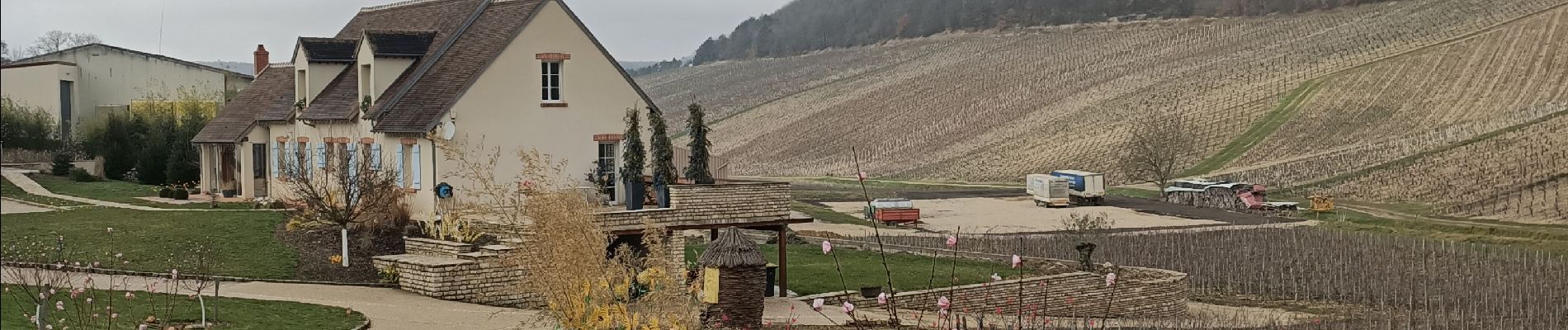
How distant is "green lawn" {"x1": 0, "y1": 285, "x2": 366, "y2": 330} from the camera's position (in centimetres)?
1773

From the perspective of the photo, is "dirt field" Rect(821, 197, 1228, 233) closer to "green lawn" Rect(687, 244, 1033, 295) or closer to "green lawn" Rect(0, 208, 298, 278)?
"green lawn" Rect(687, 244, 1033, 295)

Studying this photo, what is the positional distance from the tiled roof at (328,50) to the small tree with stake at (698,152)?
34.5ft

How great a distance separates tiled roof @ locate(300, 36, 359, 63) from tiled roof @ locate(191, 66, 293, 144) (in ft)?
8.38

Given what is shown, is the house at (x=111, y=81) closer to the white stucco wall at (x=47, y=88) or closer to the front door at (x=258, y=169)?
the white stucco wall at (x=47, y=88)

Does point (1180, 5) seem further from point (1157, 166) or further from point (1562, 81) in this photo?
point (1157, 166)

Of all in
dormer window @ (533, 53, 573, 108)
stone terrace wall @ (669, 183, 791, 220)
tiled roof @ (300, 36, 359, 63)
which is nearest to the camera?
stone terrace wall @ (669, 183, 791, 220)

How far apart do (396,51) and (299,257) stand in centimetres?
684

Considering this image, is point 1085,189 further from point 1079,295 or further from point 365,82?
point 365,82

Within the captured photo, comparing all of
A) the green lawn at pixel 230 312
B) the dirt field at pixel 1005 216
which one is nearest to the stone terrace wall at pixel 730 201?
the green lawn at pixel 230 312

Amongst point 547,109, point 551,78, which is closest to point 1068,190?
point 551,78

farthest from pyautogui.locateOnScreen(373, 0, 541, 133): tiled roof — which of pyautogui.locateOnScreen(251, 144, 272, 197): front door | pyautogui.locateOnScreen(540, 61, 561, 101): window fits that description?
pyautogui.locateOnScreen(251, 144, 272, 197): front door

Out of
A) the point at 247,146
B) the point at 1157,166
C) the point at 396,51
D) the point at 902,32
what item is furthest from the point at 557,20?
the point at 902,32

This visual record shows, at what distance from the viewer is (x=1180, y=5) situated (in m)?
147

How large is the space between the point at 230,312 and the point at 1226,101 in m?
85.8
